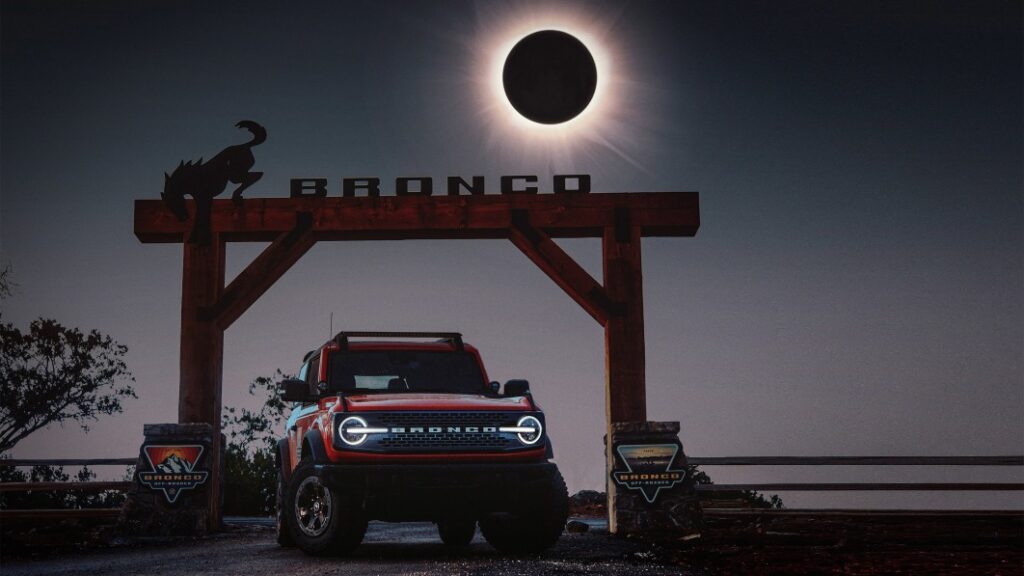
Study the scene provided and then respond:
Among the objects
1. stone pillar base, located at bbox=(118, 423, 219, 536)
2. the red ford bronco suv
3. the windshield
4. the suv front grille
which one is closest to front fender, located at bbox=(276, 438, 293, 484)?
the red ford bronco suv

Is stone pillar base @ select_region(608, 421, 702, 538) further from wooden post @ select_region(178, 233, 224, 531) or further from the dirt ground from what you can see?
wooden post @ select_region(178, 233, 224, 531)

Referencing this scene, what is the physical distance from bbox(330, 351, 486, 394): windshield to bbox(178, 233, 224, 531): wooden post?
14.8ft

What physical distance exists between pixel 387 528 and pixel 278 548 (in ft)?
14.4

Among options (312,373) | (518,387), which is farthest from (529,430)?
(312,373)

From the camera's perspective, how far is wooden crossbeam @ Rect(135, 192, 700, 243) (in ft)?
43.9

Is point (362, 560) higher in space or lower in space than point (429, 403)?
lower

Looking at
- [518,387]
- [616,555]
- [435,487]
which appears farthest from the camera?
→ [518,387]

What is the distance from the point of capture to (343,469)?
7.86 metres

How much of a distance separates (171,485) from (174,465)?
0.24 m

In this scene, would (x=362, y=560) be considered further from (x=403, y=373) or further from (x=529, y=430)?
(x=403, y=373)

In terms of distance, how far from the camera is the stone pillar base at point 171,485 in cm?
1239

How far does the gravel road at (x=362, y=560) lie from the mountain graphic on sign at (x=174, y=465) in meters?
1.45

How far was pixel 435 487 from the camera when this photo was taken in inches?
312

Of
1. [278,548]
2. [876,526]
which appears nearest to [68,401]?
[278,548]
